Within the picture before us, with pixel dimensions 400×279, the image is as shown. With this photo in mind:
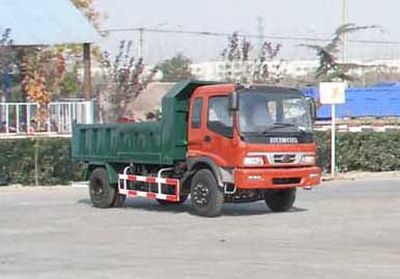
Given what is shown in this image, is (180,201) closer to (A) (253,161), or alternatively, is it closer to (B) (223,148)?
(B) (223,148)

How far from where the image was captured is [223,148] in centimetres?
2088

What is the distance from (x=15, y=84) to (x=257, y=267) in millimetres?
28800

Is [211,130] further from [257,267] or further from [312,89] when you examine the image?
[312,89]

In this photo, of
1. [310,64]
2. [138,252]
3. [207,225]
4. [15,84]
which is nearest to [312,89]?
[15,84]

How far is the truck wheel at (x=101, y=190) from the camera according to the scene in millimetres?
23562

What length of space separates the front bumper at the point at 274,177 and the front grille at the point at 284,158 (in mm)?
141

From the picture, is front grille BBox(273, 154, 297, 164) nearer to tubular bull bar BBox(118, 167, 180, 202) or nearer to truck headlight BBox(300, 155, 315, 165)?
truck headlight BBox(300, 155, 315, 165)

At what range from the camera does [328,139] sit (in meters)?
35.7

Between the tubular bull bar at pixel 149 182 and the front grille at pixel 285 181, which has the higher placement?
the front grille at pixel 285 181

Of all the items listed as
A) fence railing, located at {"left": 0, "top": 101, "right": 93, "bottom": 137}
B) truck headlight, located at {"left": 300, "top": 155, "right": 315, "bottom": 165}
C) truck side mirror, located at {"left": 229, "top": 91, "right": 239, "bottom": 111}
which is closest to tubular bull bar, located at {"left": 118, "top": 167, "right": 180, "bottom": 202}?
truck side mirror, located at {"left": 229, "top": 91, "right": 239, "bottom": 111}

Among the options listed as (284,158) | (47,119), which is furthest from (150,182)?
(47,119)

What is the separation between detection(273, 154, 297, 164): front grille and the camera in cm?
2089

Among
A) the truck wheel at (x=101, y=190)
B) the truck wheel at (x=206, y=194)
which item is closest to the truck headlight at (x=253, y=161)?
the truck wheel at (x=206, y=194)

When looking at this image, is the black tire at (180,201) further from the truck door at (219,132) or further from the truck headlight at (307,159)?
the truck headlight at (307,159)
